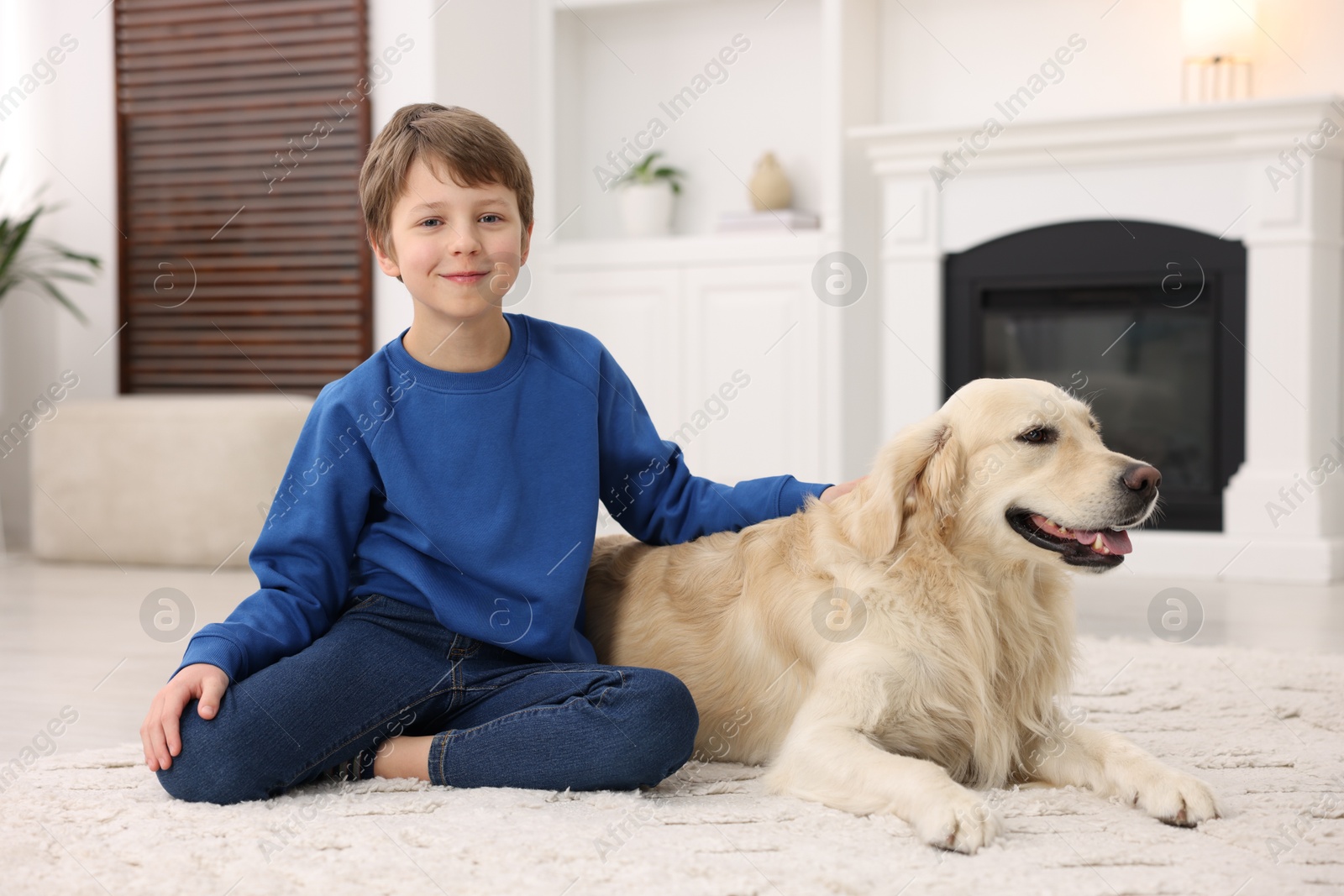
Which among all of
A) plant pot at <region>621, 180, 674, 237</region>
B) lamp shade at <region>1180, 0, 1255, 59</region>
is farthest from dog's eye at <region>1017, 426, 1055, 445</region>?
plant pot at <region>621, 180, 674, 237</region>

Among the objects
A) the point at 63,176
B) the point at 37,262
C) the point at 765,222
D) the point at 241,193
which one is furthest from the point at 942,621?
the point at 63,176

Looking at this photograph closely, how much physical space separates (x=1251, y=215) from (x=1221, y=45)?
641 millimetres

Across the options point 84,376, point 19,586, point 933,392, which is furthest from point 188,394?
point 933,392

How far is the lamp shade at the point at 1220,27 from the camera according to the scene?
4.12m

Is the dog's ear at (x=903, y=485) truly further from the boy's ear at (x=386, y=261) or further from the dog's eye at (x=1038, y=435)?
Result: the boy's ear at (x=386, y=261)

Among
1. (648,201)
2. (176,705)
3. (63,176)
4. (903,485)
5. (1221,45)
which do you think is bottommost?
(176,705)

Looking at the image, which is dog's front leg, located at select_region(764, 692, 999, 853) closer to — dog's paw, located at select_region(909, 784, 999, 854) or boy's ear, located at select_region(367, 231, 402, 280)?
dog's paw, located at select_region(909, 784, 999, 854)

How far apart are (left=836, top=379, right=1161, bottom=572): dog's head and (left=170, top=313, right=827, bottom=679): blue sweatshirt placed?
0.40 m

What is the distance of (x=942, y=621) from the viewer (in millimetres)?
1514

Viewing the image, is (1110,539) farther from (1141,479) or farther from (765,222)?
(765,222)

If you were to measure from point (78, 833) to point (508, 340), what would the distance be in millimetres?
812

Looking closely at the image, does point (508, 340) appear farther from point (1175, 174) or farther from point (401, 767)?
point (1175, 174)

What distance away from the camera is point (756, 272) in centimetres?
455

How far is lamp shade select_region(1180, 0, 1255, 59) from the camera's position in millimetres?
4125
